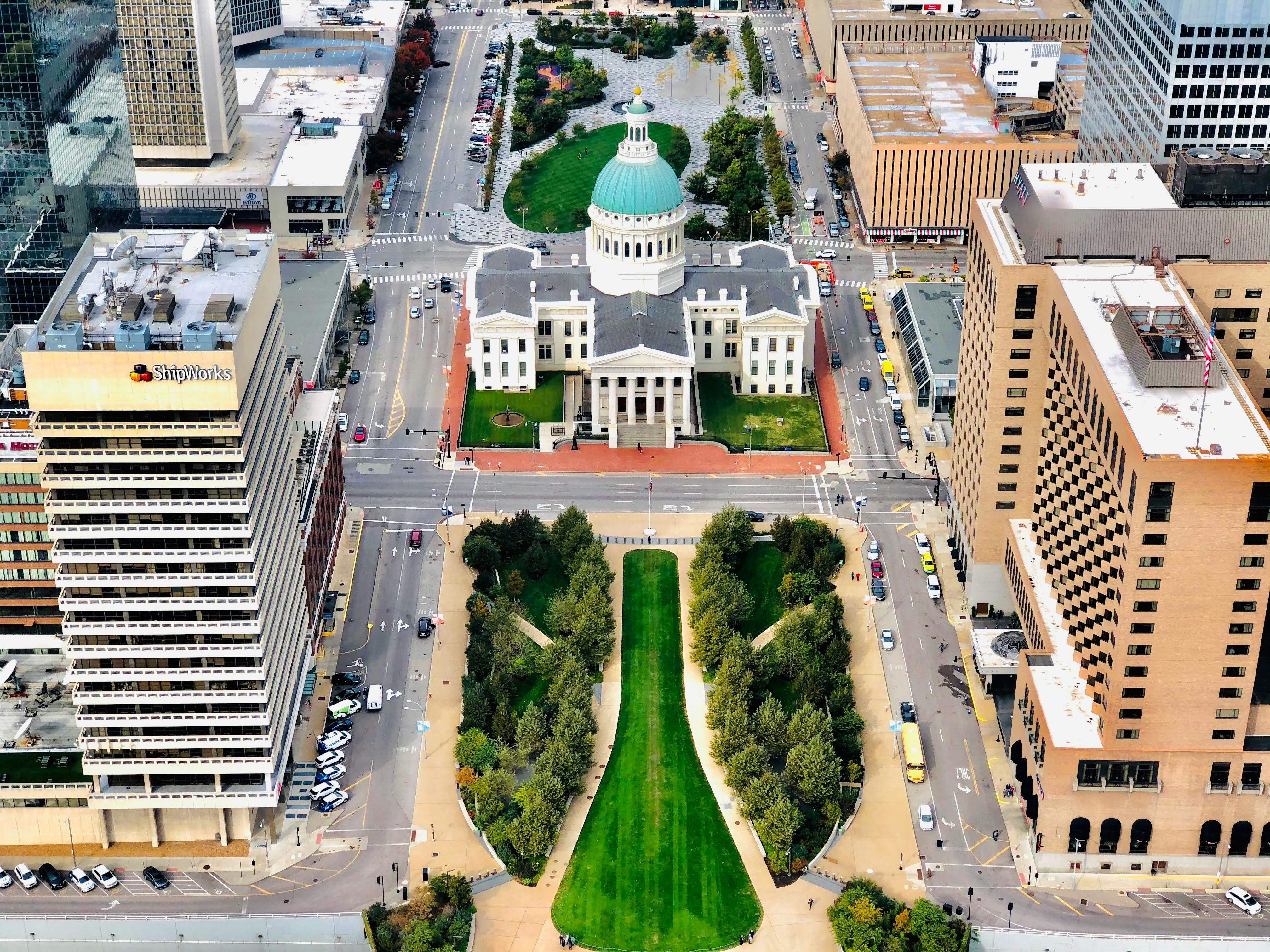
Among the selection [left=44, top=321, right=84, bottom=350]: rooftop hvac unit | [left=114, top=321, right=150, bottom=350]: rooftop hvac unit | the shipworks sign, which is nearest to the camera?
[left=44, top=321, right=84, bottom=350]: rooftop hvac unit

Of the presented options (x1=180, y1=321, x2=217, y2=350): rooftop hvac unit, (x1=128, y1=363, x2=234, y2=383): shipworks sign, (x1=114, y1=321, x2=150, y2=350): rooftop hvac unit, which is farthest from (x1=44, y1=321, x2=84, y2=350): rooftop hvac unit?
(x1=180, y1=321, x2=217, y2=350): rooftop hvac unit

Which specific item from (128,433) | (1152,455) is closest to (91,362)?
(128,433)

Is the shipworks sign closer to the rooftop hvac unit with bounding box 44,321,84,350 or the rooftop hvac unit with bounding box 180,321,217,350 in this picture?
the rooftop hvac unit with bounding box 180,321,217,350

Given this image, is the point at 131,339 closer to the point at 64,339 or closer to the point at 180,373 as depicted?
the point at 180,373

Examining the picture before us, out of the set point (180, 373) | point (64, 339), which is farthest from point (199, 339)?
point (64, 339)

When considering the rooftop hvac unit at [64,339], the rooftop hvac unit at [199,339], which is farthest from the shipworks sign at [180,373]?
the rooftop hvac unit at [64,339]

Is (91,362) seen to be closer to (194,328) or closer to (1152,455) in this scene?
(194,328)
